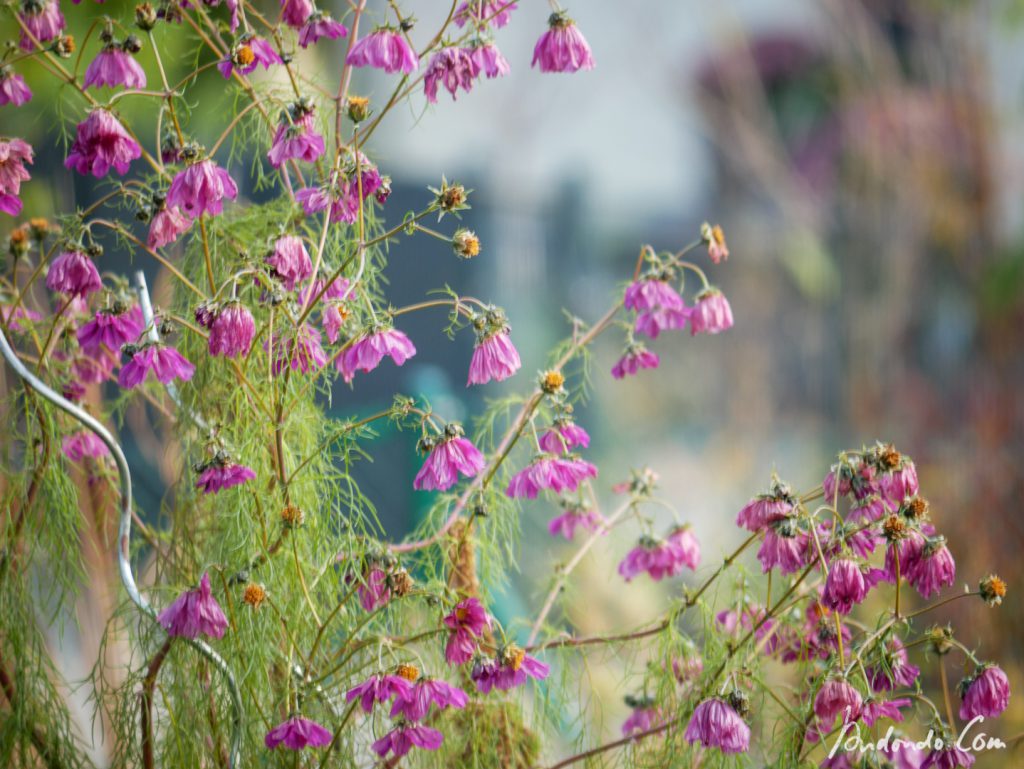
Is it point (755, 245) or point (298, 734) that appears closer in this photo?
point (298, 734)

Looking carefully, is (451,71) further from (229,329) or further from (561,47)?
(229,329)

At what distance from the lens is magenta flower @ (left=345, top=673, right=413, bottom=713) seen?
0.58m

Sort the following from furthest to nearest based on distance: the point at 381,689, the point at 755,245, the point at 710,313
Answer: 1. the point at 755,245
2. the point at 710,313
3. the point at 381,689

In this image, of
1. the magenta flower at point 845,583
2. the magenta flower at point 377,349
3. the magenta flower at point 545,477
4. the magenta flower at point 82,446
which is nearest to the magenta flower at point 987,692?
the magenta flower at point 845,583

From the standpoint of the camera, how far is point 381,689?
0.58m

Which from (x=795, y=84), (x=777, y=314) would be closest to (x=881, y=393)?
(x=777, y=314)

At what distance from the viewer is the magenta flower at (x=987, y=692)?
0.61 metres

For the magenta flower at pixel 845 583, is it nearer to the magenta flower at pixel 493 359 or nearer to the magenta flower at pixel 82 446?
the magenta flower at pixel 493 359

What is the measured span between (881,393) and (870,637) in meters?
1.53

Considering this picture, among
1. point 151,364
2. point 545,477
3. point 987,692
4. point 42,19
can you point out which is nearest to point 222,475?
point 151,364

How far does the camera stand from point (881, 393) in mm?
2078

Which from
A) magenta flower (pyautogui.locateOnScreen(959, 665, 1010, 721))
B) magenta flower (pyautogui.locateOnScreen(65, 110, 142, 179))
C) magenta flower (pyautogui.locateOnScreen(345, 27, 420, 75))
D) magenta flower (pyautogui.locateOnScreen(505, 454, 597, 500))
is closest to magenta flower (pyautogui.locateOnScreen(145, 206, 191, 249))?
magenta flower (pyautogui.locateOnScreen(65, 110, 142, 179))

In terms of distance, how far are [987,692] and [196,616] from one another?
0.42m

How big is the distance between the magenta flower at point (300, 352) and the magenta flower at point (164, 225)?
8 centimetres
